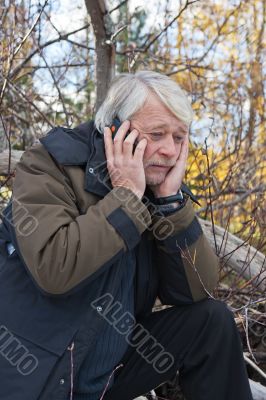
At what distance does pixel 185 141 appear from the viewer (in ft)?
7.90

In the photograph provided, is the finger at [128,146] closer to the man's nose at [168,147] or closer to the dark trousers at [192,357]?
the man's nose at [168,147]

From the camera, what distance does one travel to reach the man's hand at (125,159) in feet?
6.88

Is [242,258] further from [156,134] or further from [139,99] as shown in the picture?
[139,99]

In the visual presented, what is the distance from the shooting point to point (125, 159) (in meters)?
2.15

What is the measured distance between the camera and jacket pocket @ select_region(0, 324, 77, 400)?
1.93 metres

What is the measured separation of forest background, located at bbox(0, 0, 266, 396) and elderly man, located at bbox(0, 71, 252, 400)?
0.35 metres

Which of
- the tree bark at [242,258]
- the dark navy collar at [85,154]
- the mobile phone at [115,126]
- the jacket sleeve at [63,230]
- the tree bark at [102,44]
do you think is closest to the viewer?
the jacket sleeve at [63,230]

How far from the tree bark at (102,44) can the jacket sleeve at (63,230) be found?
5.92 ft

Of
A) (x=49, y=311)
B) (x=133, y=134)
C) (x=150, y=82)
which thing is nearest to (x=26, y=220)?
(x=49, y=311)

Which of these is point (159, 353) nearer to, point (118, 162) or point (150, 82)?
point (118, 162)

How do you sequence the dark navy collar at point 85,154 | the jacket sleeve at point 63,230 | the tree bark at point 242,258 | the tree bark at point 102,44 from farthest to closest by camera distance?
the tree bark at point 102,44 → the tree bark at point 242,258 → the dark navy collar at point 85,154 → the jacket sleeve at point 63,230

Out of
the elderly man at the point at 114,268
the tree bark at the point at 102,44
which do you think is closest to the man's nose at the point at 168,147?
the elderly man at the point at 114,268

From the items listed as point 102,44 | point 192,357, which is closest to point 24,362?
point 192,357

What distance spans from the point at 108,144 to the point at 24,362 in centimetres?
91
